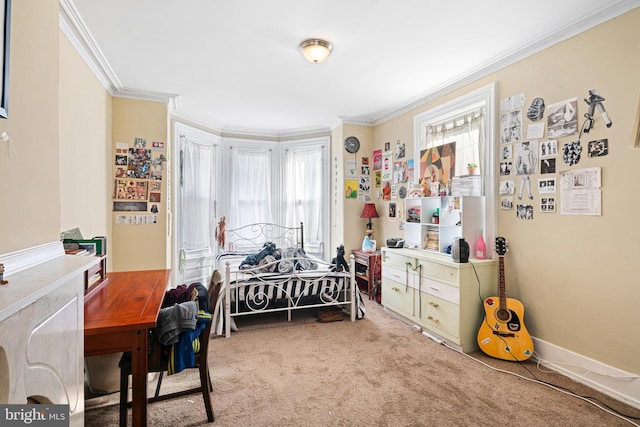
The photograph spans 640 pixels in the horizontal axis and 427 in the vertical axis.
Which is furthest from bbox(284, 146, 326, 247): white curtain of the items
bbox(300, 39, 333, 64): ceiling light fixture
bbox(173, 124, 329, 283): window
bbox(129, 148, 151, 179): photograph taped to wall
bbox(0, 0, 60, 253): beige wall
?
bbox(0, 0, 60, 253): beige wall

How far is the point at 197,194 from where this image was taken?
199 inches

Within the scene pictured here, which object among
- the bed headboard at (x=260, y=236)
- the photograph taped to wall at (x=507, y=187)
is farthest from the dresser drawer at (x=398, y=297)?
Answer: the bed headboard at (x=260, y=236)

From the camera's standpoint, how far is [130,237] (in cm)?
377

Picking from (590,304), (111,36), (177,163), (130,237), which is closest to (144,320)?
(111,36)

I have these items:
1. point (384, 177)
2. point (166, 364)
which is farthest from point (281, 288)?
point (384, 177)

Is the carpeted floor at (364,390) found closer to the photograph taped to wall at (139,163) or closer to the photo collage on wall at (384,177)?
the photo collage on wall at (384,177)

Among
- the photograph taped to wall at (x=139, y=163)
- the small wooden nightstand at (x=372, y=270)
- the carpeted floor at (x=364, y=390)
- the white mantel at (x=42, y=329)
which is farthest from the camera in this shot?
the small wooden nightstand at (x=372, y=270)

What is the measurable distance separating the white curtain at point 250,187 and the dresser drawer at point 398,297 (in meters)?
2.57

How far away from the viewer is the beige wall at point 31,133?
946mm

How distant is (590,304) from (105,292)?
10.8 feet

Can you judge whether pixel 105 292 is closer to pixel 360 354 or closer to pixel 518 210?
pixel 360 354

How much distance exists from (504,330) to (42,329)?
2978 millimetres

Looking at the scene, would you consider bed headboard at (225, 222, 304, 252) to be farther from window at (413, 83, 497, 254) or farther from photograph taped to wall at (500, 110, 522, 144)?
photograph taped to wall at (500, 110, 522, 144)

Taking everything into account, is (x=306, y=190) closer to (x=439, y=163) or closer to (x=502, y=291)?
(x=439, y=163)
